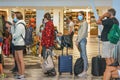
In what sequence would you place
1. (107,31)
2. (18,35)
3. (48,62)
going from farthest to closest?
(48,62)
(18,35)
(107,31)

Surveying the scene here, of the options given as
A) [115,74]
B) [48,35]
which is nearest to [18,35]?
[48,35]

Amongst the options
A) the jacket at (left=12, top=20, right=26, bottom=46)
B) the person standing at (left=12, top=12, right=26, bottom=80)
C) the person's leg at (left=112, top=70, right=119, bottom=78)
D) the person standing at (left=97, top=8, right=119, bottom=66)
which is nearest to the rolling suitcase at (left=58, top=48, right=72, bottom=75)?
the person standing at (left=12, top=12, right=26, bottom=80)

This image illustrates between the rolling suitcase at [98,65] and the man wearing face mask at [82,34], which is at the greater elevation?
the man wearing face mask at [82,34]

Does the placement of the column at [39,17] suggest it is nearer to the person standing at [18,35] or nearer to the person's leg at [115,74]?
the person standing at [18,35]

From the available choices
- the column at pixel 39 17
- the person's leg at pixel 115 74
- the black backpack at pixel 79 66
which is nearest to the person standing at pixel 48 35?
the black backpack at pixel 79 66

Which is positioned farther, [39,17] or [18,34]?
[39,17]

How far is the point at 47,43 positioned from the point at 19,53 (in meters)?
0.78

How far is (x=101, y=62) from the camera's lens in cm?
832

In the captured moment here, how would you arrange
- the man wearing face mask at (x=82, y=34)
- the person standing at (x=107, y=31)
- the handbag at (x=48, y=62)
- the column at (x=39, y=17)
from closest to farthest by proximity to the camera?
the person standing at (x=107, y=31)
the man wearing face mask at (x=82, y=34)
the handbag at (x=48, y=62)
the column at (x=39, y=17)

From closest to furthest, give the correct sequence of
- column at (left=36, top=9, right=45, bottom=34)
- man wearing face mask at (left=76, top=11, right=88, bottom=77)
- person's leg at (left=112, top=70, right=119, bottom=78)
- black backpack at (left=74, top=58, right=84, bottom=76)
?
1. person's leg at (left=112, top=70, right=119, bottom=78)
2. man wearing face mask at (left=76, top=11, right=88, bottom=77)
3. black backpack at (left=74, top=58, right=84, bottom=76)
4. column at (left=36, top=9, right=45, bottom=34)

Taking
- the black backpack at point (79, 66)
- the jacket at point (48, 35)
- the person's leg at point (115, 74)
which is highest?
the jacket at point (48, 35)

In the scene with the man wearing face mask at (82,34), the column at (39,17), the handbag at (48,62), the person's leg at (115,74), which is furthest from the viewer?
the column at (39,17)

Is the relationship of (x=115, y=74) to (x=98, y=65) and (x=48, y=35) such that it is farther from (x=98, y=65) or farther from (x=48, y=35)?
(x=48, y=35)

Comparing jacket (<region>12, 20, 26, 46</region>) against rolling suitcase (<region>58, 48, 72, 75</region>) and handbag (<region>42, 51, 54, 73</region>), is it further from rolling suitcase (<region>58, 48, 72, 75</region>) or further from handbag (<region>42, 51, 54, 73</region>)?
rolling suitcase (<region>58, 48, 72, 75</region>)
